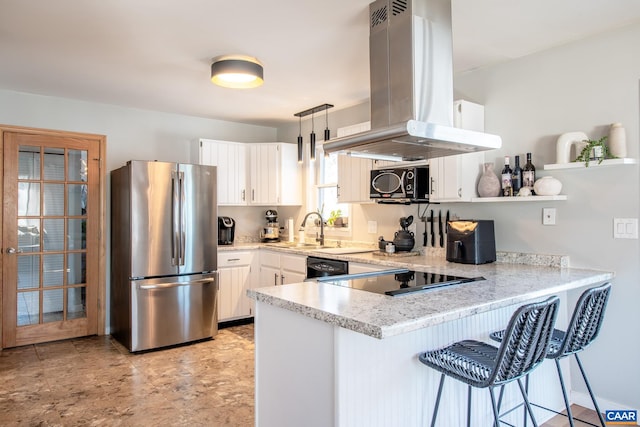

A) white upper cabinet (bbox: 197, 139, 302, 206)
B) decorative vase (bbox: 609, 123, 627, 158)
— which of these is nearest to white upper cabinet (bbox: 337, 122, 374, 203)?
white upper cabinet (bbox: 197, 139, 302, 206)

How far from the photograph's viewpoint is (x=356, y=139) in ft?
7.43

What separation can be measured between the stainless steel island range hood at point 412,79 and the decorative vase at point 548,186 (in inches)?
26.0

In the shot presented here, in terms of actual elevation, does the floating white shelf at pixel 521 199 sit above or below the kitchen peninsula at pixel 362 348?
above

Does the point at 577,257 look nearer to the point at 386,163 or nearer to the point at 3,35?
the point at 386,163

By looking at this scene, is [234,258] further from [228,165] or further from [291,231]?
[228,165]

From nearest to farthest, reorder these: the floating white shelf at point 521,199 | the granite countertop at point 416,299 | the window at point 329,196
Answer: the granite countertop at point 416,299 → the floating white shelf at point 521,199 → the window at point 329,196

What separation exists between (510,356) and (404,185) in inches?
78.8

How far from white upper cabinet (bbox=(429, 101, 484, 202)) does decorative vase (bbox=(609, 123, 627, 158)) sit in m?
0.86

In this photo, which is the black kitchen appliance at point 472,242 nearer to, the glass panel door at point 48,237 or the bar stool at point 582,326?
the bar stool at point 582,326

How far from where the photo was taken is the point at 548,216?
2883mm

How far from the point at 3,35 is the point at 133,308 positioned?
88.9 inches

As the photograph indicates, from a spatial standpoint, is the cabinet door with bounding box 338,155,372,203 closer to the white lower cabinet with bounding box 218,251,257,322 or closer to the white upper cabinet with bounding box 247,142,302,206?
the white upper cabinet with bounding box 247,142,302,206

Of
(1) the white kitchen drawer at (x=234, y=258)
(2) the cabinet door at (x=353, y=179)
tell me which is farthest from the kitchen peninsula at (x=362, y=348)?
(1) the white kitchen drawer at (x=234, y=258)

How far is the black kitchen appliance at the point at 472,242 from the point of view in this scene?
295cm
